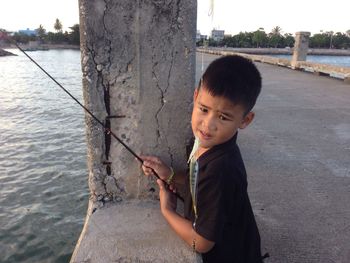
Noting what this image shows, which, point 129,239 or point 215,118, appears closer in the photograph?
point 215,118

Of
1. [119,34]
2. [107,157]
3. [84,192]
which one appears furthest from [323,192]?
[84,192]

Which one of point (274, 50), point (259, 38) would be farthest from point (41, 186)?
point (259, 38)

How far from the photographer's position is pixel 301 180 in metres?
3.89

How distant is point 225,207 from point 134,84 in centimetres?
97

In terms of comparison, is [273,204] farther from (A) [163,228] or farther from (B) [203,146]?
(B) [203,146]

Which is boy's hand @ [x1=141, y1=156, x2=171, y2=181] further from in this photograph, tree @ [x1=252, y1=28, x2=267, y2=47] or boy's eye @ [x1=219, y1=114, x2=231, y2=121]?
tree @ [x1=252, y1=28, x2=267, y2=47]

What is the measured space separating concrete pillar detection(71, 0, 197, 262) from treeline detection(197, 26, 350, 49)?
96671mm

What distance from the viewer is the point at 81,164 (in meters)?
7.91

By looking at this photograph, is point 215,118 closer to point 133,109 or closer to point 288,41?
point 133,109

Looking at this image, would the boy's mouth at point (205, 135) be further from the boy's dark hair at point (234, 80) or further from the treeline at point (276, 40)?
the treeline at point (276, 40)

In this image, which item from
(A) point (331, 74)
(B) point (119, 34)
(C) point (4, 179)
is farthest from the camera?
(A) point (331, 74)

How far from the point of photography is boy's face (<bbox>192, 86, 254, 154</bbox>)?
162cm

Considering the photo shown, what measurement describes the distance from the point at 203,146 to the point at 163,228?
61 cm

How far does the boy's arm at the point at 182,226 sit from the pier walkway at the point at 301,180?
95cm
